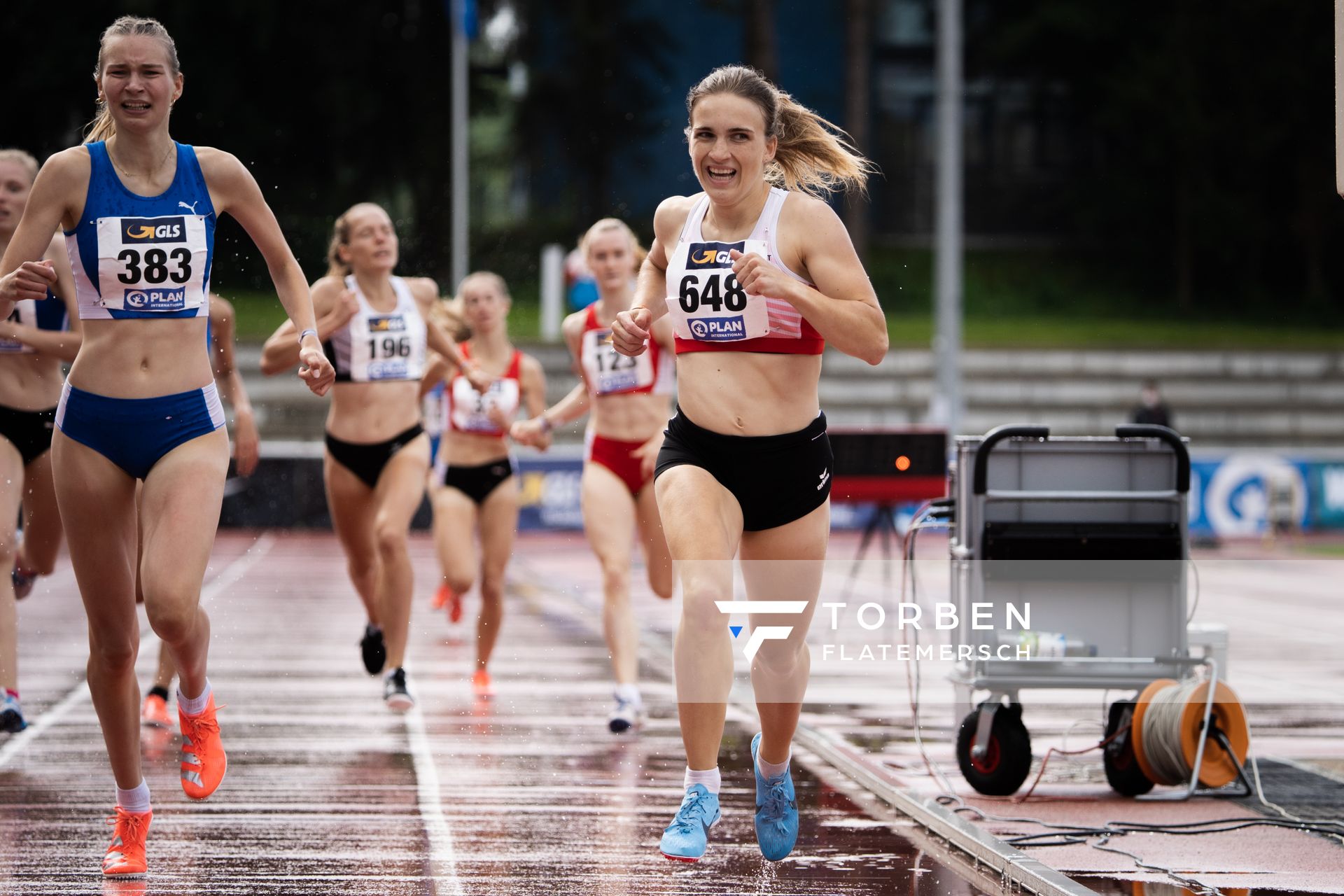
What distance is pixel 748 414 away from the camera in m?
5.57

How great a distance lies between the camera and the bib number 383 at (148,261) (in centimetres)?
564

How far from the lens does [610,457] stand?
30.0ft

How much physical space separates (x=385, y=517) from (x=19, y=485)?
5.86ft

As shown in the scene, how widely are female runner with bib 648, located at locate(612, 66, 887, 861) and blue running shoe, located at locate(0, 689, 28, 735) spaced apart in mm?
3942

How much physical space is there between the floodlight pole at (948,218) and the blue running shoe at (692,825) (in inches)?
523

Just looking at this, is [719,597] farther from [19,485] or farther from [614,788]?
[19,485]

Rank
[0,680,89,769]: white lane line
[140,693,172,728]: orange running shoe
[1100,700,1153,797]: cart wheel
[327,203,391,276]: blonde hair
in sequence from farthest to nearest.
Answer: [327,203,391,276]: blonde hair < [140,693,172,728]: orange running shoe < [0,680,89,769]: white lane line < [1100,700,1153,797]: cart wheel

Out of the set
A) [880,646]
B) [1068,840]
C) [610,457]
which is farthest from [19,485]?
[880,646]

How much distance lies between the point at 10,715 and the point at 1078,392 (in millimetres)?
27005

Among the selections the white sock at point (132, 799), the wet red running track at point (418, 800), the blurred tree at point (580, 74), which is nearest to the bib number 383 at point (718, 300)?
the wet red running track at point (418, 800)

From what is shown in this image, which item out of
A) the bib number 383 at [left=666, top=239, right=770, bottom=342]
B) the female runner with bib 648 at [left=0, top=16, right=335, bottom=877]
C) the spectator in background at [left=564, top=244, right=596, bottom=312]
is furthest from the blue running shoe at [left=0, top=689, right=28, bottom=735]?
the spectator in background at [left=564, top=244, right=596, bottom=312]

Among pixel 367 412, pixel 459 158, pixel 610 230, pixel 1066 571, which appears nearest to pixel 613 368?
pixel 610 230

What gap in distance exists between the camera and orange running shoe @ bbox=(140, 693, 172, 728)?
8906 mm

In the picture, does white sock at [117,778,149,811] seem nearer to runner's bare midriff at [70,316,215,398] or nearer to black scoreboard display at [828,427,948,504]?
runner's bare midriff at [70,316,215,398]
